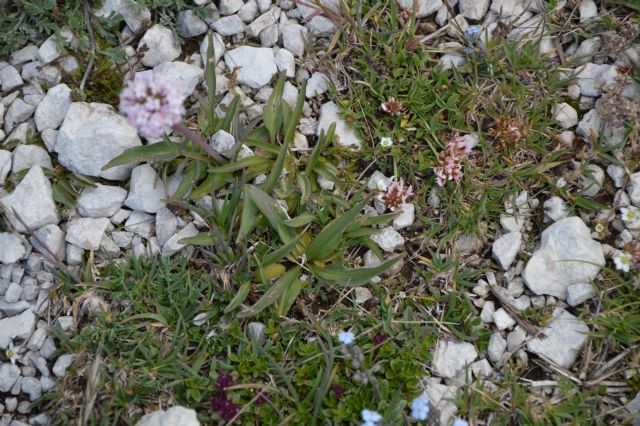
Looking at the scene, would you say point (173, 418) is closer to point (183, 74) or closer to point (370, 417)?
point (370, 417)

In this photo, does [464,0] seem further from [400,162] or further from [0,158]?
[0,158]

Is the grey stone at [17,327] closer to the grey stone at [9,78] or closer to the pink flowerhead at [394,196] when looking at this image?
the grey stone at [9,78]

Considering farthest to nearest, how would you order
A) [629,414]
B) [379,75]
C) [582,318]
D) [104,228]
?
[379,75], [104,228], [582,318], [629,414]

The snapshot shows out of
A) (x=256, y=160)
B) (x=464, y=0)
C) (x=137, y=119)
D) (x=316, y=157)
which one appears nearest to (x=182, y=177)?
(x=256, y=160)

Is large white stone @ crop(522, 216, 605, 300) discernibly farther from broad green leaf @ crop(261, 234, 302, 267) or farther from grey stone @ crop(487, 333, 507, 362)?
broad green leaf @ crop(261, 234, 302, 267)

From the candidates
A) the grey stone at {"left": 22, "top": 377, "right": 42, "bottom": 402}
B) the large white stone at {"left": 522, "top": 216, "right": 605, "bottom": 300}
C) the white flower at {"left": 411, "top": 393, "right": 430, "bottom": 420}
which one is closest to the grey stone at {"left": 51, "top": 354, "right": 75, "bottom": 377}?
the grey stone at {"left": 22, "top": 377, "right": 42, "bottom": 402}

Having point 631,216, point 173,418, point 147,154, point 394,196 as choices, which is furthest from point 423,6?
point 173,418
